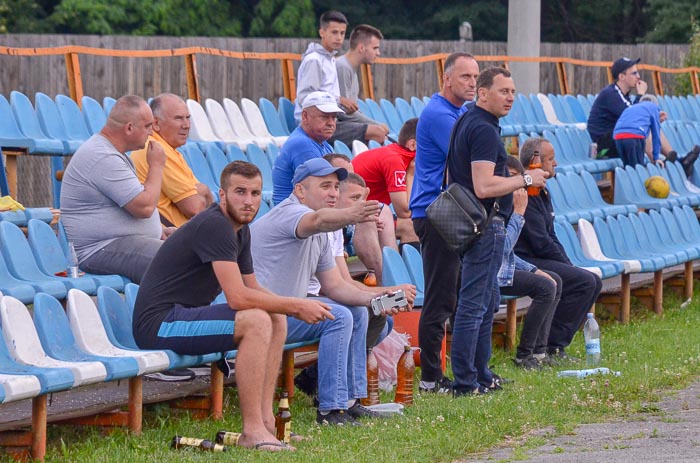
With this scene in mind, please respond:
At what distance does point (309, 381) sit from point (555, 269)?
103 inches

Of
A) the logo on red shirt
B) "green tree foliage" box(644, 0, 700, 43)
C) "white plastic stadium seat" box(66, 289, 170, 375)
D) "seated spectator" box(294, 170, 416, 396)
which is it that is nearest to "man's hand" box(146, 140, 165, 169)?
"seated spectator" box(294, 170, 416, 396)

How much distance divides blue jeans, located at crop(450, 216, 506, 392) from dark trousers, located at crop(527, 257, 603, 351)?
1.95 metres

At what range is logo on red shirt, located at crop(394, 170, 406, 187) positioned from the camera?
1047 centimetres

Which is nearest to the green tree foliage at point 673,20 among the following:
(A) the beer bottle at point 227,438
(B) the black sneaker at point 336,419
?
(B) the black sneaker at point 336,419

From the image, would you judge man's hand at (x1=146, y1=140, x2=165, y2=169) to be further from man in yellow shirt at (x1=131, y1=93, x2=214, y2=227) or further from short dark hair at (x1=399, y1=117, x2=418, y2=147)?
short dark hair at (x1=399, y1=117, x2=418, y2=147)

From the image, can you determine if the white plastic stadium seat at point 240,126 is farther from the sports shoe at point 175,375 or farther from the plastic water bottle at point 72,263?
the sports shoe at point 175,375

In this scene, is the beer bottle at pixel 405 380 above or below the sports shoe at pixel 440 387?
above

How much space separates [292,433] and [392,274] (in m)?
2.47

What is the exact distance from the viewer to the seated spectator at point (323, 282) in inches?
303

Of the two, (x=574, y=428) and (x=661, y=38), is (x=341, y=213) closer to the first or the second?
(x=574, y=428)

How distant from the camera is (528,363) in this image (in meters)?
10.0

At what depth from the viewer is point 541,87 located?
997 inches

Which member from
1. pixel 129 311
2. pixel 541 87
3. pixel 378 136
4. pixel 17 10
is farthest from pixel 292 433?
pixel 17 10

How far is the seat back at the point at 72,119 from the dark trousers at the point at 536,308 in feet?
11.6
